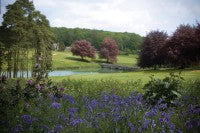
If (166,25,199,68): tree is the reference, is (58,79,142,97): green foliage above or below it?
below

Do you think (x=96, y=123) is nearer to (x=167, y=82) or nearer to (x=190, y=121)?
(x=190, y=121)

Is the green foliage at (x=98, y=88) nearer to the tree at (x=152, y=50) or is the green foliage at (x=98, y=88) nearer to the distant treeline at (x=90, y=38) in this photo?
the tree at (x=152, y=50)

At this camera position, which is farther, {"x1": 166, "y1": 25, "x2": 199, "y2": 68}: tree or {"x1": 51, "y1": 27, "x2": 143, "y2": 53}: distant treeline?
{"x1": 51, "y1": 27, "x2": 143, "y2": 53}: distant treeline

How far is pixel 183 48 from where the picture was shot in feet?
94.6

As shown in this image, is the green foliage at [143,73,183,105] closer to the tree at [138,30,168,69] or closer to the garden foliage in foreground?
the garden foliage in foreground

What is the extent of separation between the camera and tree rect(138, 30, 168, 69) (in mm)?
35500

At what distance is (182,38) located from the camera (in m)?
29.3

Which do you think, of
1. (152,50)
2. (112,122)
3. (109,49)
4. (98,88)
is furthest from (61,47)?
(112,122)

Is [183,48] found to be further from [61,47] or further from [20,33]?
[61,47]

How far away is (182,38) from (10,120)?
84.1 feet

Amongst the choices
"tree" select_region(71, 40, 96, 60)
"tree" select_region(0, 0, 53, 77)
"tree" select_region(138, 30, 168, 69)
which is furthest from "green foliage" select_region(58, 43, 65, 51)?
"tree" select_region(138, 30, 168, 69)

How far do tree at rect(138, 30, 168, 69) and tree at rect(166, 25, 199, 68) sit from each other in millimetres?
4078

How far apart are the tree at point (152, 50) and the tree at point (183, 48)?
408 cm

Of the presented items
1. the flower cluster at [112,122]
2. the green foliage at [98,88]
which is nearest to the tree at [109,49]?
the green foliage at [98,88]
